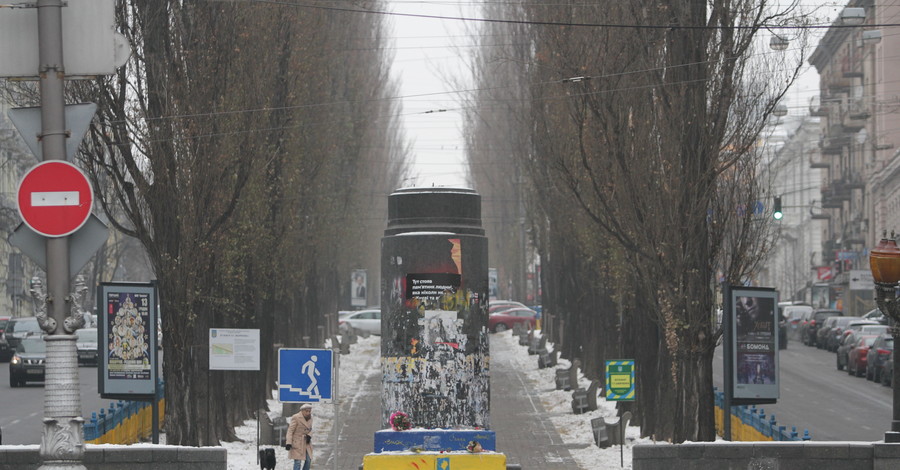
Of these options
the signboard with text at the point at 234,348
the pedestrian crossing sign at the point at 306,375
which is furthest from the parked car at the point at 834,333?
the pedestrian crossing sign at the point at 306,375

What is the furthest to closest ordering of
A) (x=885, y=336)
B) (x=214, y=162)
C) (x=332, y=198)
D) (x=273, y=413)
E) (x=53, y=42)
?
(x=332, y=198) → (x=885, y=336) → (x=273, y=413) → (x=214, y=162) → (x=53, y=42)

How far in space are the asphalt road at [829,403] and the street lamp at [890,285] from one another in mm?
11879

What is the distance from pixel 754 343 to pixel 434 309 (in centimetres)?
422

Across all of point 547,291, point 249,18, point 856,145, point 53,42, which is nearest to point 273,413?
point 249,18

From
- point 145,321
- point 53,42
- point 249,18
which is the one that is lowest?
point 145,321

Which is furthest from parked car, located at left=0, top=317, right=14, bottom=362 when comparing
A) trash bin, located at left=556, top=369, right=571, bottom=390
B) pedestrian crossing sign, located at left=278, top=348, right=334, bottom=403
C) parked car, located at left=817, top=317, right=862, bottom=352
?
pedestrian crossing sign, located at left=278, top=348, right=334, bottom=403

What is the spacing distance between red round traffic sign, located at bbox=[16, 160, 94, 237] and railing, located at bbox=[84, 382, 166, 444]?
12007mm

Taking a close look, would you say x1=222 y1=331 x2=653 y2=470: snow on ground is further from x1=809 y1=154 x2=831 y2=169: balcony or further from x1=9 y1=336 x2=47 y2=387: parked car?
x1=809 y1=154 x2=831 y2=169: balcony

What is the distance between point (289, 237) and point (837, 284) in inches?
2293

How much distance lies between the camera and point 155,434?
19234 millimetres

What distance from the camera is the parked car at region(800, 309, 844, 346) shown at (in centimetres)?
6831

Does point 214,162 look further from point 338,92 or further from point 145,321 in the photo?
point 338,92

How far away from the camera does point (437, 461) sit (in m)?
15.8

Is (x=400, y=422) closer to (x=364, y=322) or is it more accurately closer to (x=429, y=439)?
(x=429, y=439)
